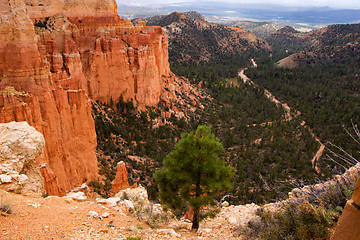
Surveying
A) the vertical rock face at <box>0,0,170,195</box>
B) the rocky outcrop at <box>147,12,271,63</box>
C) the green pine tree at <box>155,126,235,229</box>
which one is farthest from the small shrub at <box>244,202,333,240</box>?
the rocky outcrop at <box>147,12,271,63</box>

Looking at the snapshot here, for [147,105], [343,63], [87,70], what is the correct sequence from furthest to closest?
[343,63], [147,105], [87,70]

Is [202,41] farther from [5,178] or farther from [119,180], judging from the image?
[5,178]

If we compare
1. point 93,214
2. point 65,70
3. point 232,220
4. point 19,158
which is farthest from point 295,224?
point 65,70

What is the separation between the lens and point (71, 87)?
20.2 meters

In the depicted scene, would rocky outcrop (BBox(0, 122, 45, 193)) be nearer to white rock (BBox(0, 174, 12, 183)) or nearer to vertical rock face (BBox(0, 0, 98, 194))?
white rock (BBox(0, 174, 12, 183))

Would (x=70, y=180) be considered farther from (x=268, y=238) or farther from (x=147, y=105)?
(x=147, y=105)

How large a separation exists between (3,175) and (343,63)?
319ft

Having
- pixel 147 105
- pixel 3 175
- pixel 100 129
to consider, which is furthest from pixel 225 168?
pixel 147 105

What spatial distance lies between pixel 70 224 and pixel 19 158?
4447 mm

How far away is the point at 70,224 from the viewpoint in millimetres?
7332

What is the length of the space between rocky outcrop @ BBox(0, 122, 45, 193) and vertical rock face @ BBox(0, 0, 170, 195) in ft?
8.78

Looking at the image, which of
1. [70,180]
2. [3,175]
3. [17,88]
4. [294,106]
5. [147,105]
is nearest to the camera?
[3,175]

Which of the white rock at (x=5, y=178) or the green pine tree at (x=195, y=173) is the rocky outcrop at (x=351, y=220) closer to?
the green pine tree at (x=195, y=173)

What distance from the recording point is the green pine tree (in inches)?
369
